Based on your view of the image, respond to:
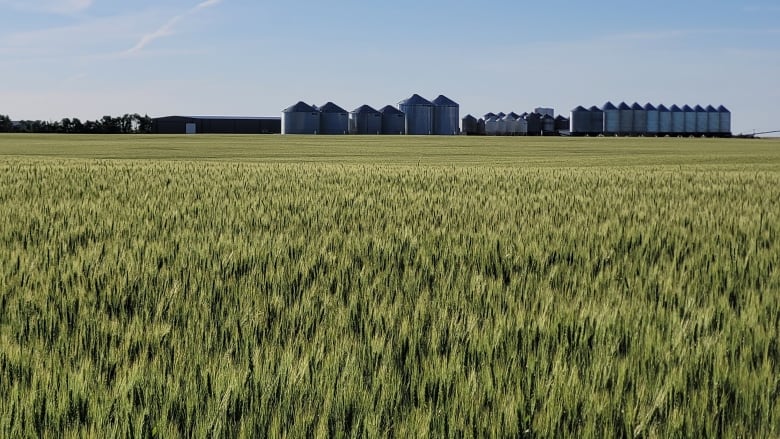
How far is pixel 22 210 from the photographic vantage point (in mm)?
8219

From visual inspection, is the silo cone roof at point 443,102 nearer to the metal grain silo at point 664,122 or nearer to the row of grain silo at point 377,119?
the row of grain silo at point 377,119

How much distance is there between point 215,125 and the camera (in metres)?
124

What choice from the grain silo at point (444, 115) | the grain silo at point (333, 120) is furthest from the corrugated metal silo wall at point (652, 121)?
the grain silo at point (333, 120)

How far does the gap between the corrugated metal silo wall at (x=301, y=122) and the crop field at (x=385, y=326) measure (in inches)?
4235

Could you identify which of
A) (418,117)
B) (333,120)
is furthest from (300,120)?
(418,117)

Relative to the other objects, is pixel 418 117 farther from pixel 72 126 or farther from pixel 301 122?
pixel 72 126

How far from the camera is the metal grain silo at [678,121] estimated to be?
124 meters

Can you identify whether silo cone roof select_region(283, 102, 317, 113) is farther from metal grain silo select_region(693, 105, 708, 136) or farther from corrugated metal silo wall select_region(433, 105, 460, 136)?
metal grain silo select_region(693, 105, 708, 136)

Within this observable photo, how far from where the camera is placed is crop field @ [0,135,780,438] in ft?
7.77

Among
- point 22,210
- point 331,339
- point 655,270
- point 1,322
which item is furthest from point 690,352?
point 22,210

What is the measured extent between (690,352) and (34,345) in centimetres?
264

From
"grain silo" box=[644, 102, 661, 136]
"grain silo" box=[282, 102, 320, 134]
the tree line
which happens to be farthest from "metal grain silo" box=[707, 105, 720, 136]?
the tree line

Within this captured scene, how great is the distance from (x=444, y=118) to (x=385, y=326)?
114 meters

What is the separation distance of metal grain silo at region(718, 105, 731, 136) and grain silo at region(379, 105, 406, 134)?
5228 centimetres
